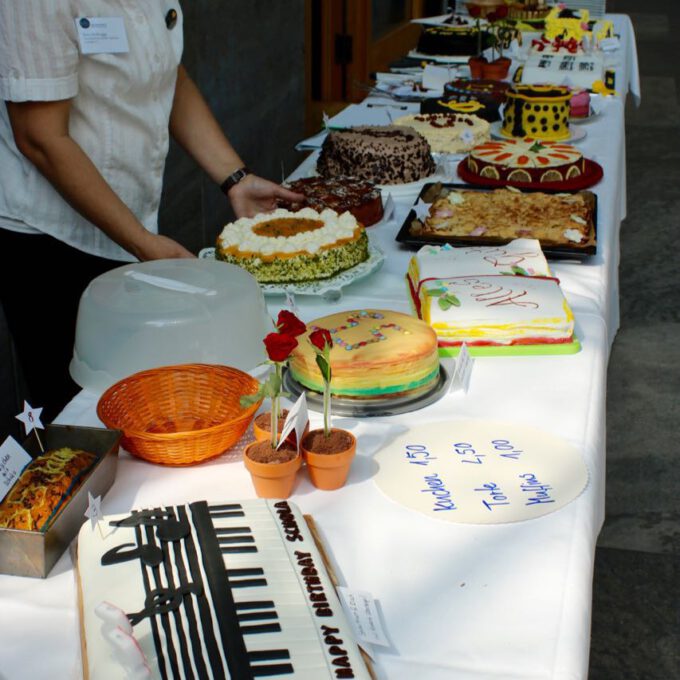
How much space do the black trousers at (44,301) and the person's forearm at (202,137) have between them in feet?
1.15

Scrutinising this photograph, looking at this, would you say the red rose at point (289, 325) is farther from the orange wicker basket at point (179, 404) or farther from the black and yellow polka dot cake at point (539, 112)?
the black and yellow polka dot cake at point (539, 112)

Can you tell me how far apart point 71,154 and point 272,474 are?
2.73ft

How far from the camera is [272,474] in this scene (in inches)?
42.4

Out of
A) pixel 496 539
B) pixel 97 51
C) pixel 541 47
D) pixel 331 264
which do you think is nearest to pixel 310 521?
pixel 496 539

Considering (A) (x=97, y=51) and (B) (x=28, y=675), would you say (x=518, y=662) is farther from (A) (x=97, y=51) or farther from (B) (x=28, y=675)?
(A) (x=97, y=51)

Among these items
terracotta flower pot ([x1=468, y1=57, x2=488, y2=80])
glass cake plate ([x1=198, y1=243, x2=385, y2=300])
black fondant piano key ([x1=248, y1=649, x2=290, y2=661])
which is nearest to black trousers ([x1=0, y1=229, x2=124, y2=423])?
glass cake plate ([x1=198, y1=243, x2=385, y2=300])

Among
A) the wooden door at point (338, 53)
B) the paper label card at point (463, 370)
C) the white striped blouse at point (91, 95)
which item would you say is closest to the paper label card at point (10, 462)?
the paper label card at point (463, 370)

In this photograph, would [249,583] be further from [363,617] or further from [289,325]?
[289,325]

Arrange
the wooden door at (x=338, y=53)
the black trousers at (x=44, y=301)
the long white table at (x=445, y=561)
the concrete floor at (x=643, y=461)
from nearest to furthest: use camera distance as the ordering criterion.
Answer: the long white table at (x=445, y=561) < the black trousers at (x=44, y=301) < the concrete floor at (x=643, y=461) < the wooden door at (x=338, y=53)

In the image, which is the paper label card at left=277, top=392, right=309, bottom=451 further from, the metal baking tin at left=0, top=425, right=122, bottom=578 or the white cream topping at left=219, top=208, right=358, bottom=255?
the white cream topping at left=219, top=208, right=358, bottom=255

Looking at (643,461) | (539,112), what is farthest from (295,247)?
(643,461)

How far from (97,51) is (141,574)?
105 centimetres

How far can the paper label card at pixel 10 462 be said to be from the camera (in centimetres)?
102

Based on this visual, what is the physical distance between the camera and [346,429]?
49.8 inches
